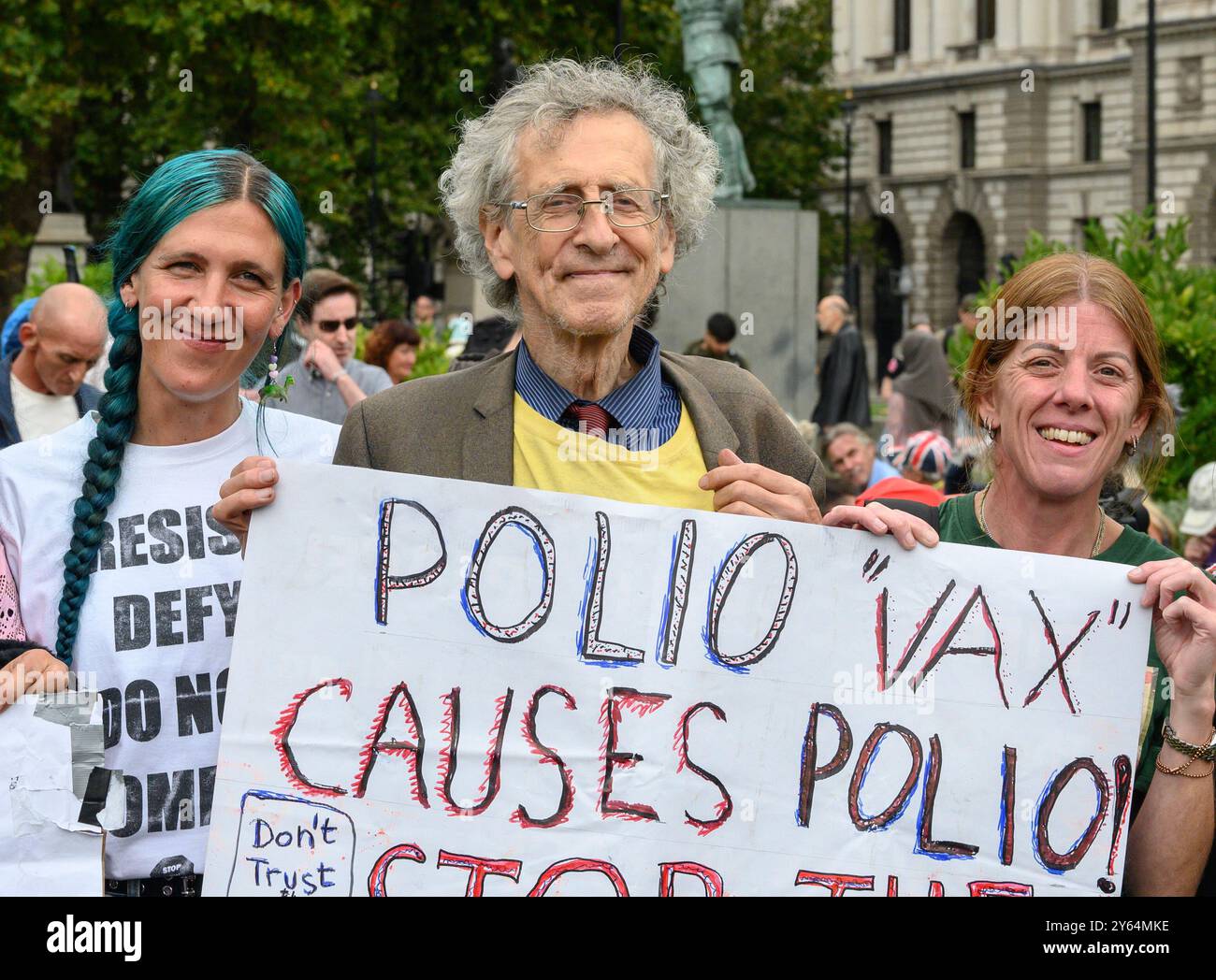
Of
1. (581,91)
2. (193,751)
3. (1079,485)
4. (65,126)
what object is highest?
(65,126)

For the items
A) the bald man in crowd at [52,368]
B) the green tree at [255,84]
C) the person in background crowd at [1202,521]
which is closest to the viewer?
the bald man in crowd at [52,368]

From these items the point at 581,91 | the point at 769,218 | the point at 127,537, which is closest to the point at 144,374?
the point at 127,537

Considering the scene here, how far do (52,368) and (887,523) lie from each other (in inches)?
168

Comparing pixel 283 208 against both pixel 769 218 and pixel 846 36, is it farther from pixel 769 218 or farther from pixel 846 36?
pixel 846 36

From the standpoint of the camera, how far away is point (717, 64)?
A: 15.2 metres

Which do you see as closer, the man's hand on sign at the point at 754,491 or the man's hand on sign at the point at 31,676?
the man's hand on sign at the point at 31,676

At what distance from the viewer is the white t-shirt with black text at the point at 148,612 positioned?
2.50m

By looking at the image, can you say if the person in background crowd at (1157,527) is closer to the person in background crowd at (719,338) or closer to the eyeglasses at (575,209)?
the eyeglasses at (575,209)

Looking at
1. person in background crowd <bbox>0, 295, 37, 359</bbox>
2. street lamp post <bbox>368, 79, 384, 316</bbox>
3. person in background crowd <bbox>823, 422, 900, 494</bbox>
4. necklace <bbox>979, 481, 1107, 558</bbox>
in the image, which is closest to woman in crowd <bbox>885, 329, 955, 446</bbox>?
person in background crowd <bbox>823, 422, 900, 494</bbox>

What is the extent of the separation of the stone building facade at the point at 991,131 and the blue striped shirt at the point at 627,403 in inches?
1546

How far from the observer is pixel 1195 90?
4084cm

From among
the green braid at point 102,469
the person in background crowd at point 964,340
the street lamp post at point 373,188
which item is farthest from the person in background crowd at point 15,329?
the street lamp post at point 373,188

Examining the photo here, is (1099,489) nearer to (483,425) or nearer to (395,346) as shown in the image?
(483,425)
